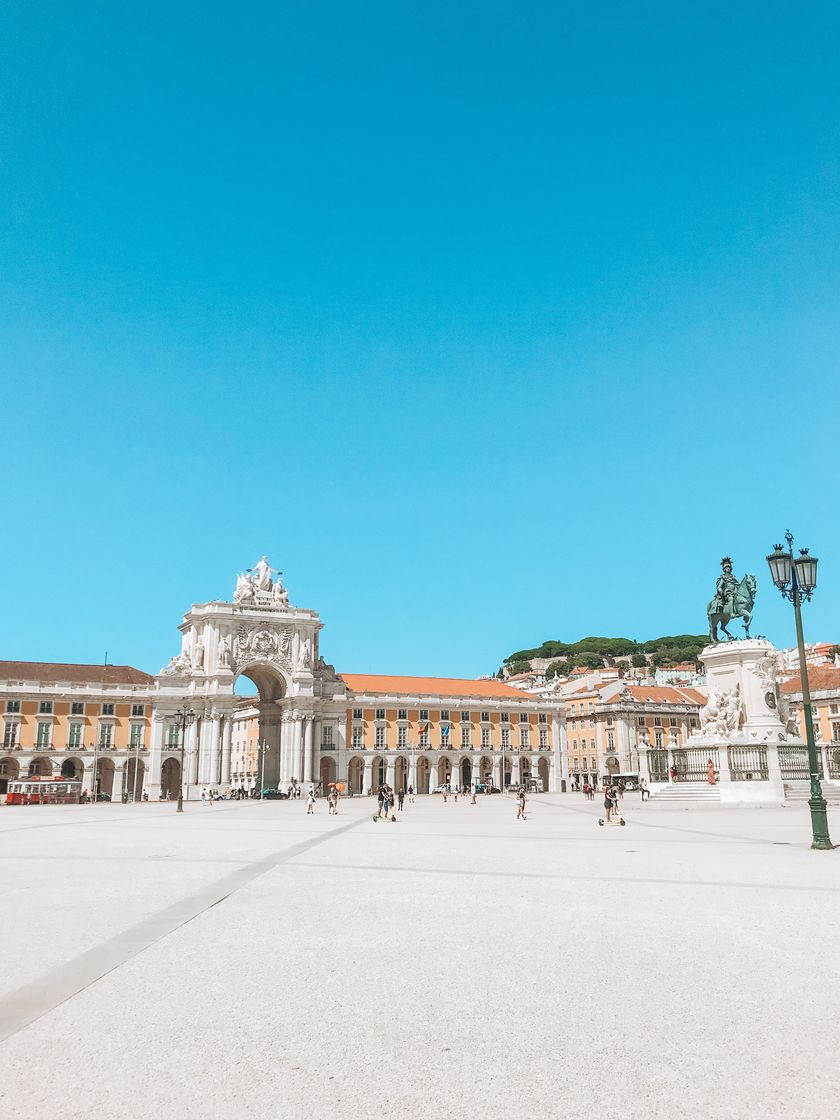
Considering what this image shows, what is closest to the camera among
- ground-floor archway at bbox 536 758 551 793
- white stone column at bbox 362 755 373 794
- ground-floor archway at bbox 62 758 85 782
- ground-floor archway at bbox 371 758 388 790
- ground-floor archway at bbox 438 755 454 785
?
ground-floor archway at bbox 62 758 85 782

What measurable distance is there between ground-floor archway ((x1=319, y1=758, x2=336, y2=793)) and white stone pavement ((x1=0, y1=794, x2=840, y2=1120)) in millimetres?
80986

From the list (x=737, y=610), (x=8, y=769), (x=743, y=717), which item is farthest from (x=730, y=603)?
(x=8, y=769)

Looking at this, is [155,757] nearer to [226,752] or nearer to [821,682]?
[226,752]

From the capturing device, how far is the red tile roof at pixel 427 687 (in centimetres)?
10138

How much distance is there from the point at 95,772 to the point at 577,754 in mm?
61288

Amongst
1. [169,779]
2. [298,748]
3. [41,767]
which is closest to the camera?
[41,767]

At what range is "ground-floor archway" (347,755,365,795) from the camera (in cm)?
9444

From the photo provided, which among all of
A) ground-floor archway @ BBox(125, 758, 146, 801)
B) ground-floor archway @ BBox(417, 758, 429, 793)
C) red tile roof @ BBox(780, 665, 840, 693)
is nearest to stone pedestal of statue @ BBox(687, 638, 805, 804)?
red tile roof @ BBox(780, 665, 840, 693)

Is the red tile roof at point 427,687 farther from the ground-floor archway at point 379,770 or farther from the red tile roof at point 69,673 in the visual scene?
the red tile roof at point 69,673

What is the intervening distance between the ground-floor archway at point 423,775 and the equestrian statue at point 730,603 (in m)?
57.0

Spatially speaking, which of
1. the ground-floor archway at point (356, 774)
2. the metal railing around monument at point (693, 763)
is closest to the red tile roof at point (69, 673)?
the ground-floor archway at point (356, 774)

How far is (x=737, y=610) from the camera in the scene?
4516 centimetres

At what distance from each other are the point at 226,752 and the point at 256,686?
47.0ft

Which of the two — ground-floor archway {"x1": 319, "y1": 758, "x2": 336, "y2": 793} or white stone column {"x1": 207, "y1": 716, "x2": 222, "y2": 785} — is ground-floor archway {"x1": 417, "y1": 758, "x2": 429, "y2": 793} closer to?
ground-floor archway {"x1": 319, "y1": 758, "x2": 336, "y2": 793}
